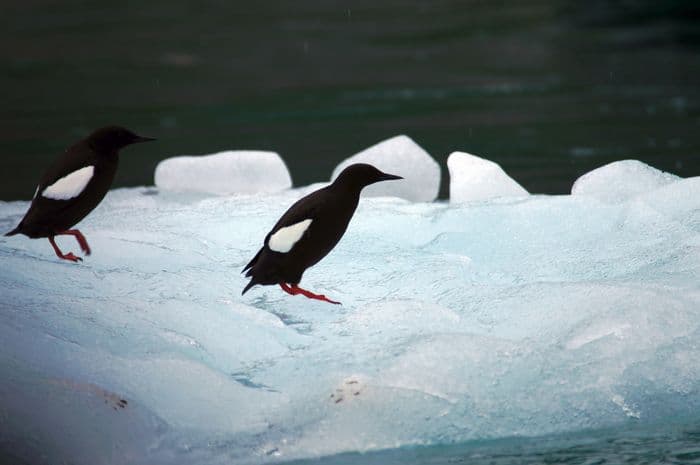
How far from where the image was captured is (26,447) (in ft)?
7.18

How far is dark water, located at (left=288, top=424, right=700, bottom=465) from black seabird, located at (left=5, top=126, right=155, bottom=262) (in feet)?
2.94

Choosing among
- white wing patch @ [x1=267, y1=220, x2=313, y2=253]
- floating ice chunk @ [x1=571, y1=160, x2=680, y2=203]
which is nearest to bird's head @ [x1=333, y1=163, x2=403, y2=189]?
white wing patch @ [x1=267, y1=220, x2=313, y2=253]

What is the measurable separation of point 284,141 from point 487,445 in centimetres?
541

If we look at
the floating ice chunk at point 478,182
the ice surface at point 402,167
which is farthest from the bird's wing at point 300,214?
the ice surface at point 402,167

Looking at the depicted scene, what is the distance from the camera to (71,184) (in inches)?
109

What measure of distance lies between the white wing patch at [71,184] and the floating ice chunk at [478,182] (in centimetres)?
152

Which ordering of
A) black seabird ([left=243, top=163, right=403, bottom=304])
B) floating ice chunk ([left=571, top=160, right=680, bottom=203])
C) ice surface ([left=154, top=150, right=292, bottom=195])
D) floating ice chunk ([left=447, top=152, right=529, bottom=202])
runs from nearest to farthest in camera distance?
black seabird ([left=243, top=163, right=403, bottom=304])
floating ice chunk ([left=571, top=160, right=680, bottom=203])
floating ice chunk ([left=447, top=152, right=529, bottom=202])
ice surface ([left=154, top=150, right=292, bottom=195])

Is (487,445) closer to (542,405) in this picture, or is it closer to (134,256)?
(542,405)

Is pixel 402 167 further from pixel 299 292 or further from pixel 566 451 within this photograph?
pixel 566 451

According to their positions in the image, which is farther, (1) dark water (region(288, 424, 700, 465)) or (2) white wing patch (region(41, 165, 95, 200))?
(2) white wing patch (region(41, 165, 95, 200))

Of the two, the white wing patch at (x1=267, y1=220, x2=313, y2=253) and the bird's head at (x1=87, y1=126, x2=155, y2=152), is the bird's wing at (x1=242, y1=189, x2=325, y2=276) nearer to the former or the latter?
the white wing patch at (x1=267, y1=220, x2=313, y2=253)

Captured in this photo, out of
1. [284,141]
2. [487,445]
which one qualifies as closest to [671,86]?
[284,141]

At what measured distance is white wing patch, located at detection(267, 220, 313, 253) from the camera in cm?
259

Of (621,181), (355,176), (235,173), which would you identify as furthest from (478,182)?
(355,176)
